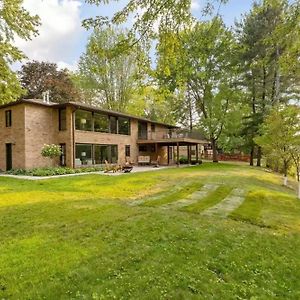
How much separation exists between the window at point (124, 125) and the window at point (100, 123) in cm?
193

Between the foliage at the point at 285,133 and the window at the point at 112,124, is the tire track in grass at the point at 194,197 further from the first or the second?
the window at the point at 112,124

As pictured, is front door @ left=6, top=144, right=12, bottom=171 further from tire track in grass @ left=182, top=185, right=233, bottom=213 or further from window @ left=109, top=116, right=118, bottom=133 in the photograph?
tire track in grass @ left=182, top=185, right=233, bottom=213

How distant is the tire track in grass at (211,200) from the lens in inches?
313

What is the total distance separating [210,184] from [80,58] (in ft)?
91.2

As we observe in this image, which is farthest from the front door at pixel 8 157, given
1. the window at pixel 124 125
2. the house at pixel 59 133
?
the window at pixel 124 125

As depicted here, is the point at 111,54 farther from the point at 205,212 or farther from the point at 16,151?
the point at 16,151

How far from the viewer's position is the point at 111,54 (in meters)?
5.31

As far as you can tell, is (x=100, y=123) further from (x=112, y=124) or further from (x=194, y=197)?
(x=194, y=197)

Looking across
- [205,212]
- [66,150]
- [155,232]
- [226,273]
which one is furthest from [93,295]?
[66,150]

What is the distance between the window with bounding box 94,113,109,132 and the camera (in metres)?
23.5

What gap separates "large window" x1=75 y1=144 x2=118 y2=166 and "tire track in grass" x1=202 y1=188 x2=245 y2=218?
13.6m

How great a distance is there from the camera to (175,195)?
10273 millimetres

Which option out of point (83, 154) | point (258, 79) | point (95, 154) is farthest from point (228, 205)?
point (258, 79)

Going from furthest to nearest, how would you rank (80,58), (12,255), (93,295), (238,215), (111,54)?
(80,58) < (238,215) < (111,54) < (12,255) < (93,295)
